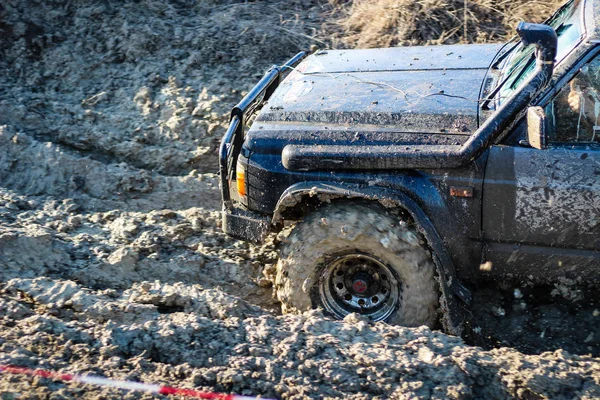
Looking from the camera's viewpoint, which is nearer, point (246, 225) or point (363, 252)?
point (363, 252)

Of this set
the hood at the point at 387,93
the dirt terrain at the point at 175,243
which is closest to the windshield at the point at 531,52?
the hood at the point at 387,93

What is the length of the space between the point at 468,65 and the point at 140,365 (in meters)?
2.71

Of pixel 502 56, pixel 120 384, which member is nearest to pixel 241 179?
pixel 120 384

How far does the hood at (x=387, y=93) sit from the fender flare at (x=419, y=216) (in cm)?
36

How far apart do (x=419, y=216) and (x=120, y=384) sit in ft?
5.72

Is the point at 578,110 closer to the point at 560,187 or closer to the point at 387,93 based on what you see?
the point at 560,187

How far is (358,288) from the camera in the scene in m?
4.04

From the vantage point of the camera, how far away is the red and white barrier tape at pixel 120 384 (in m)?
3.09

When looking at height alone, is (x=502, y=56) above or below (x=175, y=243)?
above

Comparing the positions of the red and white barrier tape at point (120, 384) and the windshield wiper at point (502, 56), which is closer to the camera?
the red and white barrier tape at point (120, 384)

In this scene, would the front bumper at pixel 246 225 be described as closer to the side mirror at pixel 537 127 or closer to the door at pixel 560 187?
the door at pixel 560 187

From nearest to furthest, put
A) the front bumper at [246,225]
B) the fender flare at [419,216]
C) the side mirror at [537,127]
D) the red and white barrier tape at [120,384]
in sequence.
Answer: the red and white barrier tape at [120,384] → the side mirror at [537,127] → the fender flare at [419,216] → the front bumper at [246,225]

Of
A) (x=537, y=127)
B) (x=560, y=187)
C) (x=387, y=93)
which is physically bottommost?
(x=560, y=187)

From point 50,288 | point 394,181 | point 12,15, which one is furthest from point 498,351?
point 12,15
